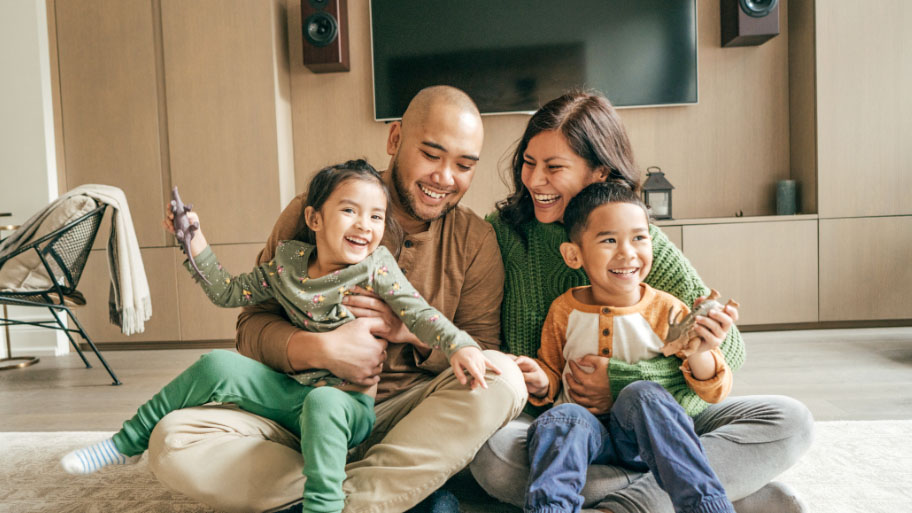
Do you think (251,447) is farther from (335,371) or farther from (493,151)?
(493,151)

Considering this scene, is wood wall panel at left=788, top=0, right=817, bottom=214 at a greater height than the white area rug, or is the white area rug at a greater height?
wood wall panel at left=788, top=0, right=817, bottom=214

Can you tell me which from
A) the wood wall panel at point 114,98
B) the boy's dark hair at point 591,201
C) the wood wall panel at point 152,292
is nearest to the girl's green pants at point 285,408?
the boy's dark hair at point 591,201

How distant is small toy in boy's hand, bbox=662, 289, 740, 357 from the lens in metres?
1.07

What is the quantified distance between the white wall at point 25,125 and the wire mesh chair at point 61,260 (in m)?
1.00

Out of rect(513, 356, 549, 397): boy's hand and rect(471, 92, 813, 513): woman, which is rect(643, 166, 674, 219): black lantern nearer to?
rect(471, 92, 813, 513): woman

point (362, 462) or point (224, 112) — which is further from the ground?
point (224, 112)

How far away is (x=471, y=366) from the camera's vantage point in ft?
3.50

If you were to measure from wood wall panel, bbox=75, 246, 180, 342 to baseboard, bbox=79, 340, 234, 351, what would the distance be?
0.04 metres

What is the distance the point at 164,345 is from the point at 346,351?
2.90m

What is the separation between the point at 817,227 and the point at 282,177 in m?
3.18

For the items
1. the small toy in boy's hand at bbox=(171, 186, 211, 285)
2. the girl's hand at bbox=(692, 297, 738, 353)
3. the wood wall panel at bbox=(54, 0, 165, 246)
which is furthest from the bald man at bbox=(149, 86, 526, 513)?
the wood wall panel at bbox=(54, 0, 165, 246)

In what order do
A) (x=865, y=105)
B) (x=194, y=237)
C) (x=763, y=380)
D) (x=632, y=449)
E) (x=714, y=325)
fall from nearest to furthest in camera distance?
(x=714, y=325), (x=632, y=449), (x=194, y=237), (x=763, y=380), (x=865, y=105)

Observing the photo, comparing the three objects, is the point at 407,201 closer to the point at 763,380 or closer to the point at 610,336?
the point at 610,336

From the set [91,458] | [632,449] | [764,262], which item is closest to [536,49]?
[764,262]
